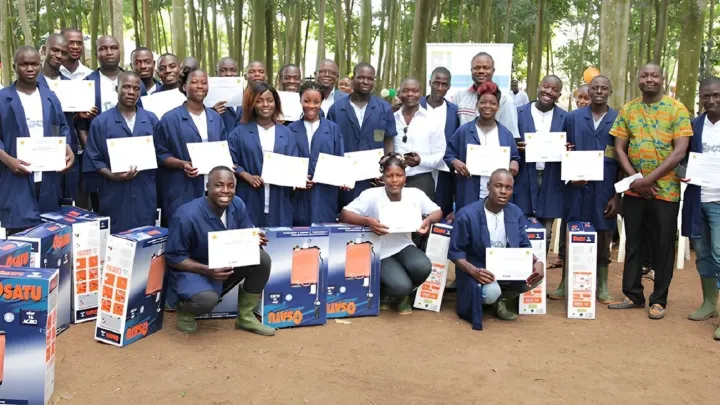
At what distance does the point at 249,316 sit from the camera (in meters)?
5.57

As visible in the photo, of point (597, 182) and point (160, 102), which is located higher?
point (160, 102)

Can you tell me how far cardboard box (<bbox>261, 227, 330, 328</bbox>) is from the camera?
561cm

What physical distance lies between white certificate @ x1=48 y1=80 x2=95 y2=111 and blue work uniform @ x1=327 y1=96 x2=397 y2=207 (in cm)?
231

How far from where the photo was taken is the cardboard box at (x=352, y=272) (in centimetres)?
590

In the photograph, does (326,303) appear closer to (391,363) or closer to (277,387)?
(391,363)

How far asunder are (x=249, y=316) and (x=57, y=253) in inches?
61.0

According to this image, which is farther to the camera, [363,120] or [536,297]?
[363,120]

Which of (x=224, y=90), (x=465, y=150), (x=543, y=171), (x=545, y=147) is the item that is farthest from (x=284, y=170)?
(x=543, y=171)

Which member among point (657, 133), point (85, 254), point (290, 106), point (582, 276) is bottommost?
point (582, 276)

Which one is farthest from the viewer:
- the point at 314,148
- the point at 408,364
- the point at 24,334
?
the point at 314,148

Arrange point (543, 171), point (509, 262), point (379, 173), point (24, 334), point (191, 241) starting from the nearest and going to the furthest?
point (24, 334) < point (191, 241) < point (509, 262) < point (379, 173) < point (543, 171)

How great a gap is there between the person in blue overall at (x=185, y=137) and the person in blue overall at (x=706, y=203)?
425cm

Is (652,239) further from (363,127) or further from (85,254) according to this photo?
(85,254)

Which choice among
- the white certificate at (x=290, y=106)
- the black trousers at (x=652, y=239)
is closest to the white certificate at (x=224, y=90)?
the white certificate at (x=290, y=106)
